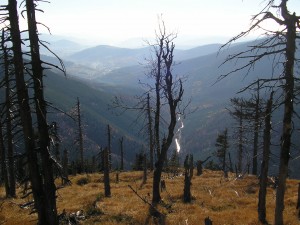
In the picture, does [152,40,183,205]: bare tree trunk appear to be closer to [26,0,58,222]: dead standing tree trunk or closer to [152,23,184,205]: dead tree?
[152,23,184,205]: dead tree

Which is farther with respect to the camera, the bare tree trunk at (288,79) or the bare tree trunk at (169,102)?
the bare tree trunk at (169,102)

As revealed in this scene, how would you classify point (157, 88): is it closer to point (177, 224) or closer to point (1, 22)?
point (177, 224)

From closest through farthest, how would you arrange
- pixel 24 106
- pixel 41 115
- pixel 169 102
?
pixel 41 115, pixel 24 106, pixel 169 102

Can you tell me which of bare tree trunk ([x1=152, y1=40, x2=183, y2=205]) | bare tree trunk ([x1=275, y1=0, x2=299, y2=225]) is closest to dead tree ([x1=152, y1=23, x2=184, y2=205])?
bare tree trunk ([x1=152, y1=40, x2=183, y2=205])

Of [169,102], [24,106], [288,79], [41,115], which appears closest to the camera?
[288,79]

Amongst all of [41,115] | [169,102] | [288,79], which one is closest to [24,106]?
[41,115]

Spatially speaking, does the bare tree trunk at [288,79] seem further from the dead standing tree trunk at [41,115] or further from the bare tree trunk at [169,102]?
the dead standing tree trunk at [41,115]

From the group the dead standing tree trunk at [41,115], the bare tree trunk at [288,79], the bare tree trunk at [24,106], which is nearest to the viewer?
the bare tree trunk at [288,79]

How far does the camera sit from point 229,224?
58.7ft

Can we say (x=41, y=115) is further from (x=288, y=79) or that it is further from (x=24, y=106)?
(x=288, y=79)

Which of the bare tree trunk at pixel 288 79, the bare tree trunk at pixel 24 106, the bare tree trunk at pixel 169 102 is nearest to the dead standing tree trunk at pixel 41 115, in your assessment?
the bare tree trunk at pixel 24 106

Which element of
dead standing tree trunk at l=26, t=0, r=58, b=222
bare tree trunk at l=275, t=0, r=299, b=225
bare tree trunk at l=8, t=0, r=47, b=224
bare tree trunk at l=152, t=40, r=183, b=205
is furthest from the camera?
bare tree trunk at l=152, t=40, r=183, b=205

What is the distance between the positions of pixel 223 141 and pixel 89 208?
45874mm

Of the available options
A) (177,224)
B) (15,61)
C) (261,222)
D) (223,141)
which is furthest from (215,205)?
(223,141)
